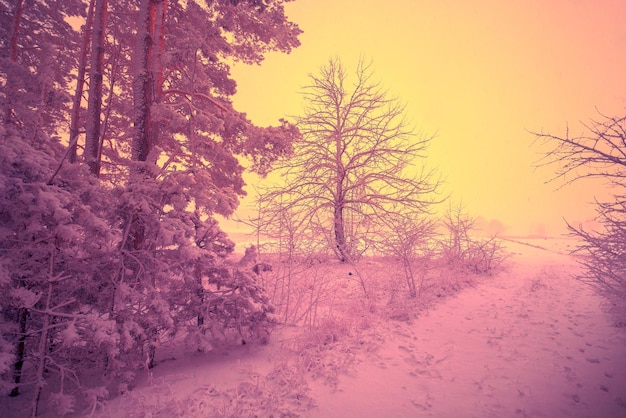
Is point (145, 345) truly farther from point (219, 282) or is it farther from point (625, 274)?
point (625, 274)

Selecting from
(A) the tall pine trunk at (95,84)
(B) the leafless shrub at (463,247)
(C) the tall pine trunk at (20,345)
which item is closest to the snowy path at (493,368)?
(C) the tall pine trunk at (20,345)

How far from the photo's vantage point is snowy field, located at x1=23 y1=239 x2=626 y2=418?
3.35 metres

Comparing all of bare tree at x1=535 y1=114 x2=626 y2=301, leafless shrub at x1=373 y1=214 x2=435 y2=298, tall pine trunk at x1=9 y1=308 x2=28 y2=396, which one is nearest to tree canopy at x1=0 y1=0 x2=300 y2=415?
tall pine trunk at x1=9 y1=308 x2=28 y2=396

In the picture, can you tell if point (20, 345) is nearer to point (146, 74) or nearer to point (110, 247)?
point (110, 247)

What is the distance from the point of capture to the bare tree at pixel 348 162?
10383 millimetres

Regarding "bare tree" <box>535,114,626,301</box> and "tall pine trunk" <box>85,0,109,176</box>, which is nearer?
"bare tree" <box>535,114,626,301</box>

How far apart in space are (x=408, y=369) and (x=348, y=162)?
28.6 ft

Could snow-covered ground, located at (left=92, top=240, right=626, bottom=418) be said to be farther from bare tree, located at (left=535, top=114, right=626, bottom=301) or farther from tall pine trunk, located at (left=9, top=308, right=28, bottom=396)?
bare tree, located at (left=535, top=114, right=626, bottom=301)

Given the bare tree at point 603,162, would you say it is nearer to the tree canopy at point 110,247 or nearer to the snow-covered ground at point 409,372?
the snow-covered ground at point 409,372

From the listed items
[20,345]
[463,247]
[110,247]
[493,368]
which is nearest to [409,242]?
[493,368]

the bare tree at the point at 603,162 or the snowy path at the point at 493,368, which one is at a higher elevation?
the bare tree at the point at 603,162

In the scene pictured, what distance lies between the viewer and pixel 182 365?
4285 millimetres

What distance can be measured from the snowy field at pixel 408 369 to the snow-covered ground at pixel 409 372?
2cm

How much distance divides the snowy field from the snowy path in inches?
0.7
